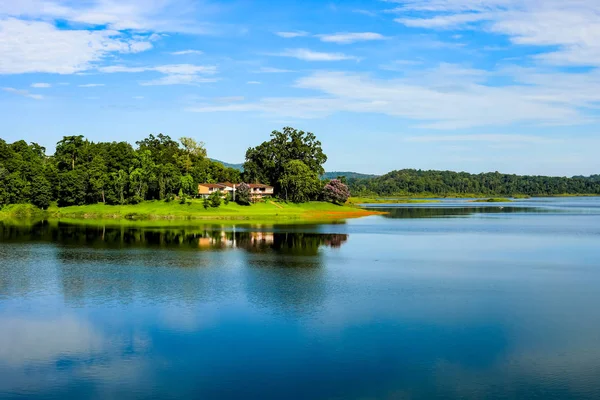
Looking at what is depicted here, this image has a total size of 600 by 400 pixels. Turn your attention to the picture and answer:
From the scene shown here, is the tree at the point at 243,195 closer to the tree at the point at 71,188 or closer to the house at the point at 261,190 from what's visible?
the house at the point at 261,190

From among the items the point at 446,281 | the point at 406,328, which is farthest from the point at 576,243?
the point at 406,328

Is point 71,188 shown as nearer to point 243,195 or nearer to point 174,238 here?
point 243,195

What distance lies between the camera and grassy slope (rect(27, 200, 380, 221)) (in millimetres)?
93250

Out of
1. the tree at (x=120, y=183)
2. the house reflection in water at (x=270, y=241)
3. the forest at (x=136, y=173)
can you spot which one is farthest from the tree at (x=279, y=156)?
the house reflection in water at (x=270, y=241)

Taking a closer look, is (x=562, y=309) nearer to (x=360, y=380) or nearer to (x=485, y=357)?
(x=485, y=357)

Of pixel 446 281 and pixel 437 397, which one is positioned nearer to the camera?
pixel 437 397

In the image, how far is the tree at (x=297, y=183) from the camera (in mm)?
113456

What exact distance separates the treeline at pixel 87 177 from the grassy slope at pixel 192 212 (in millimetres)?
3086

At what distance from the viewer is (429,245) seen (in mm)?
56938

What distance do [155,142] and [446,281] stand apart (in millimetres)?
118829

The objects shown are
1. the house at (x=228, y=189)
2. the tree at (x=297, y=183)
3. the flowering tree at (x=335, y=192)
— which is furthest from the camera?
the flowering tree at (x=335, y=192)

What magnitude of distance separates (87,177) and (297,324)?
292ft

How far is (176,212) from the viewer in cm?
9494

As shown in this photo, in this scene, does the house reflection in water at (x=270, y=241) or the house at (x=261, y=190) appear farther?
the house at (x=261, y=190)
